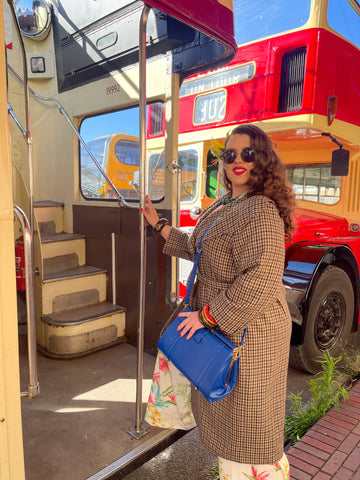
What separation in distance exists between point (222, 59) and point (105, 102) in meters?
1.24

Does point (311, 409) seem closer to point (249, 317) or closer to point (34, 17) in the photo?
point (249, 317)

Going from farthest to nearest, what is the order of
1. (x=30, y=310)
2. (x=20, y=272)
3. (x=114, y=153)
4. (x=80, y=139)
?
(x=114, y=153)
(x=80, y=139)
(x=20, y=272)
(x=30, y=310)

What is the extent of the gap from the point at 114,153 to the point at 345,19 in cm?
217

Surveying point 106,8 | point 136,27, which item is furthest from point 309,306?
point 106,8

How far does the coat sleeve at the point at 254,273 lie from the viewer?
51.1 inches

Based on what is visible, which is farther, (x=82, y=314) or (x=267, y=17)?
(x=82, y=314)

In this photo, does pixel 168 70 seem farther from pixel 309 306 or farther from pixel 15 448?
pixel 15 448

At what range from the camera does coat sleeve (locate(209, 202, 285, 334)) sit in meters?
1.30

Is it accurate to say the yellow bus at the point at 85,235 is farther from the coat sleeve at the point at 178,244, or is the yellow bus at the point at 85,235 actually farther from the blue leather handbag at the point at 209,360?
the blue leather handbag at the point at 209,360

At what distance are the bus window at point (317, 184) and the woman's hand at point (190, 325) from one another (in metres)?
2.06

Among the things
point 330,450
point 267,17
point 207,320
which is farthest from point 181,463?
point 267,17

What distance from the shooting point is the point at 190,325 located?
1.43m

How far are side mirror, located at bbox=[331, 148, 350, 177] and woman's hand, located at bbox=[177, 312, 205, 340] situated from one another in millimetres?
Result: 1916

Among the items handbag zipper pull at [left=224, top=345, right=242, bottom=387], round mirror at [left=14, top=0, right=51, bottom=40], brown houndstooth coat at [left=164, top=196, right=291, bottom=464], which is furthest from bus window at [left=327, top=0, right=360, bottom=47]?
round mirror at [left=14, top=0, right=51, bottom=40]
